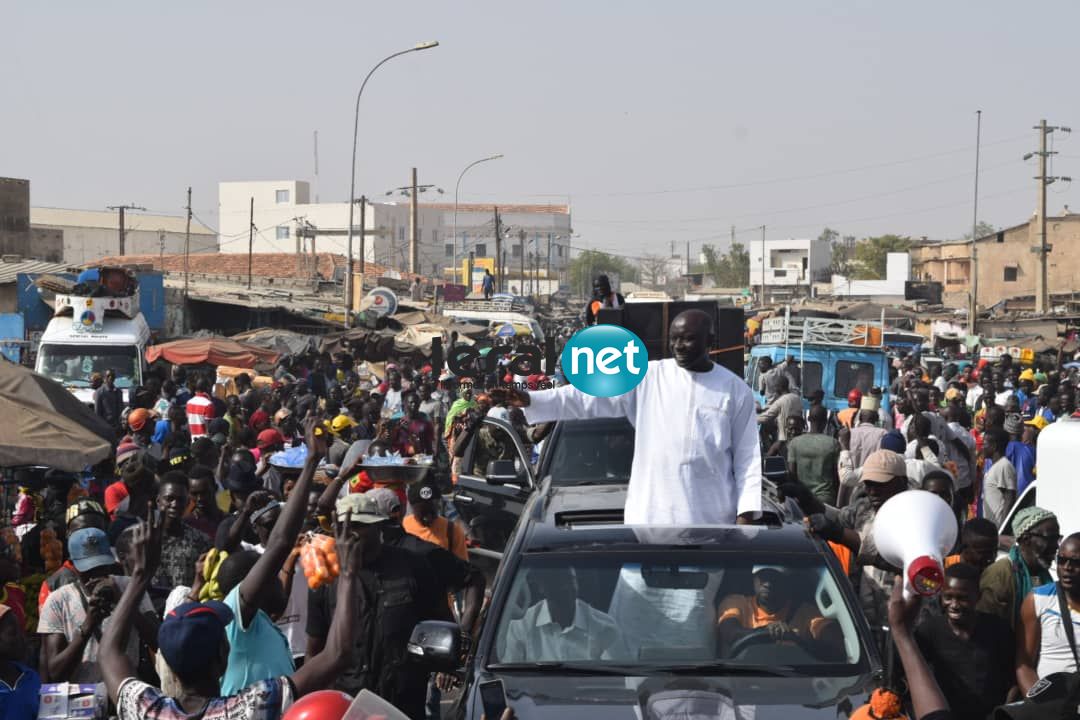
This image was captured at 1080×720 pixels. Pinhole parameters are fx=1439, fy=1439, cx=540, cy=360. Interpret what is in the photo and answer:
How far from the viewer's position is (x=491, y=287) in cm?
6531

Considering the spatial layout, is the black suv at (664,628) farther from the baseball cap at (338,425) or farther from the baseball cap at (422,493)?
the baseball cap at (338,425)

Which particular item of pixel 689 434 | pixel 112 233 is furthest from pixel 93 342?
pixel 112 233

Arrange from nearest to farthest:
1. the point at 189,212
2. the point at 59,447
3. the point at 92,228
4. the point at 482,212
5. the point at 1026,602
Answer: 1. the point at 1026,602
2. the point at 59,447
3. the point at 189,212
4. the point at 92,228
5. the point at 482,212

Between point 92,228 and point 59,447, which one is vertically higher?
point 92,228

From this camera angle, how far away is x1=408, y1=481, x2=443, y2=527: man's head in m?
8.05

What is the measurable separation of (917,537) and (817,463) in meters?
9.09

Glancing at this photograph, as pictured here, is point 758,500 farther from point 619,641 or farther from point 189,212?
point 189,212

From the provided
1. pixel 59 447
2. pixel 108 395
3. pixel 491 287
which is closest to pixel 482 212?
pixel 491 287

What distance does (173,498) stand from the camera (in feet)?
24.6

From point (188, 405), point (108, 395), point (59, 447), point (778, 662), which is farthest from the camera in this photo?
point (108, 395)

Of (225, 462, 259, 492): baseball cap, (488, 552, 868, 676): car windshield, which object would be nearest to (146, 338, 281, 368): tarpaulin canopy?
(225, 462, 259, 492): baseball cap

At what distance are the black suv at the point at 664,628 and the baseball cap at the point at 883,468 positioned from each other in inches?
94.9

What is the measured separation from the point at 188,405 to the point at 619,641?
11583 millimetres

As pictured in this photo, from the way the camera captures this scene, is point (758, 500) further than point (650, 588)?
Yes
